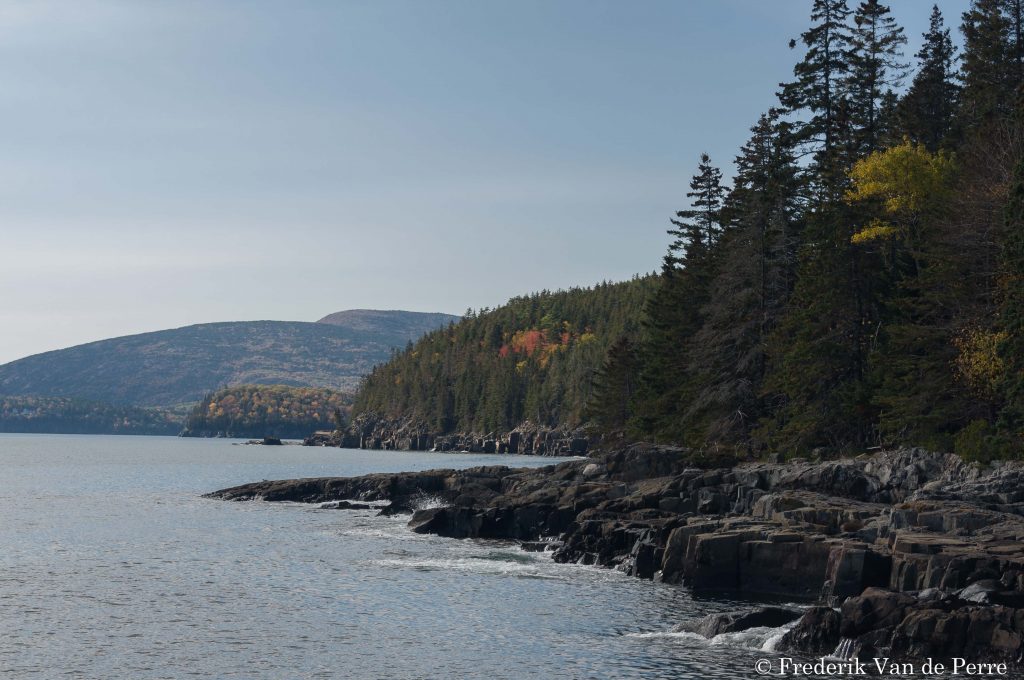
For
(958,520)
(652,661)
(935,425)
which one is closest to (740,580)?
(958,520)

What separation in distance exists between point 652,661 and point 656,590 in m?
12.1

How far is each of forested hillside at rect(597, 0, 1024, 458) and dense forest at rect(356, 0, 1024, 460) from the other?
133 millimetres

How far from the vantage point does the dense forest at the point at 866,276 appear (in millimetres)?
50625

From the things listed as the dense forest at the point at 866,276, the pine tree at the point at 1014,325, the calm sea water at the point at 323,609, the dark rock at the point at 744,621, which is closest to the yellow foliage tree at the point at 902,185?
the dense forest at the point at 866,276

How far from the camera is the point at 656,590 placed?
138ft

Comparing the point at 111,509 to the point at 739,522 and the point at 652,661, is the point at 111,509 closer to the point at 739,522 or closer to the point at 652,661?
the point at 739,522

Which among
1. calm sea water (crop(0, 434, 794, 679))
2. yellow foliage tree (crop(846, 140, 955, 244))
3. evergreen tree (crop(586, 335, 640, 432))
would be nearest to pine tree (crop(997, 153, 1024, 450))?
yellow foliage tree (crop(846, 140, 955, 244))

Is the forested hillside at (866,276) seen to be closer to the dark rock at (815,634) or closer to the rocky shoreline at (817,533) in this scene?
the rocky shoreline at (817,533)

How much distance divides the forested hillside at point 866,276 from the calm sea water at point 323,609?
19.2m

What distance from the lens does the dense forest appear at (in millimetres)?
50625

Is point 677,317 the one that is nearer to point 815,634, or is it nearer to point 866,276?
point 866,276

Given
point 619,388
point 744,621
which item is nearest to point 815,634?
point 744,621

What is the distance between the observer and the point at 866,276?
60406 millimetres

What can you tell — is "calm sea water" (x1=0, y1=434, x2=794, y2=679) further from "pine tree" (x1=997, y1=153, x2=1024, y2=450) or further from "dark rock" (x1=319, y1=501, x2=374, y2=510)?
"pine tree" (x1=997, y1=153, x2=1024, y2=450)
